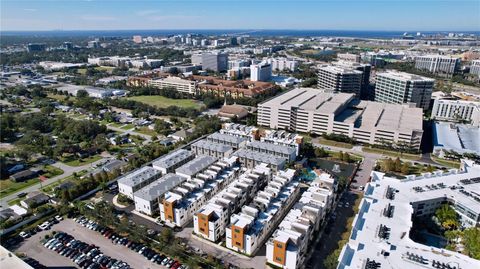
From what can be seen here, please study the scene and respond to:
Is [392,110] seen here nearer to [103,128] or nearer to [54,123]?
[103,128]

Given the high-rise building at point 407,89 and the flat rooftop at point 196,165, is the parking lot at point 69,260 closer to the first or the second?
the flat rooftop at point 196,165

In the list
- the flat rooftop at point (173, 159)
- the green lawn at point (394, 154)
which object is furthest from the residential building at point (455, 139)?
the flat rooftop at point (173, 159)

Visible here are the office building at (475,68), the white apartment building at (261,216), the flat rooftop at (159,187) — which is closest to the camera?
the white apartment building at (261,216)

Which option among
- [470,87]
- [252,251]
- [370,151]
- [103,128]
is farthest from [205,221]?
[470,87]

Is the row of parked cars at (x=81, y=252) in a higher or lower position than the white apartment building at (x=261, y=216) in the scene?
lower

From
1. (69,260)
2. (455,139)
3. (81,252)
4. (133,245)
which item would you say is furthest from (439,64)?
(69,260)

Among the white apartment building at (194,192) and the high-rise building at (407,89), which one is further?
the high-rise building at (407,89)
